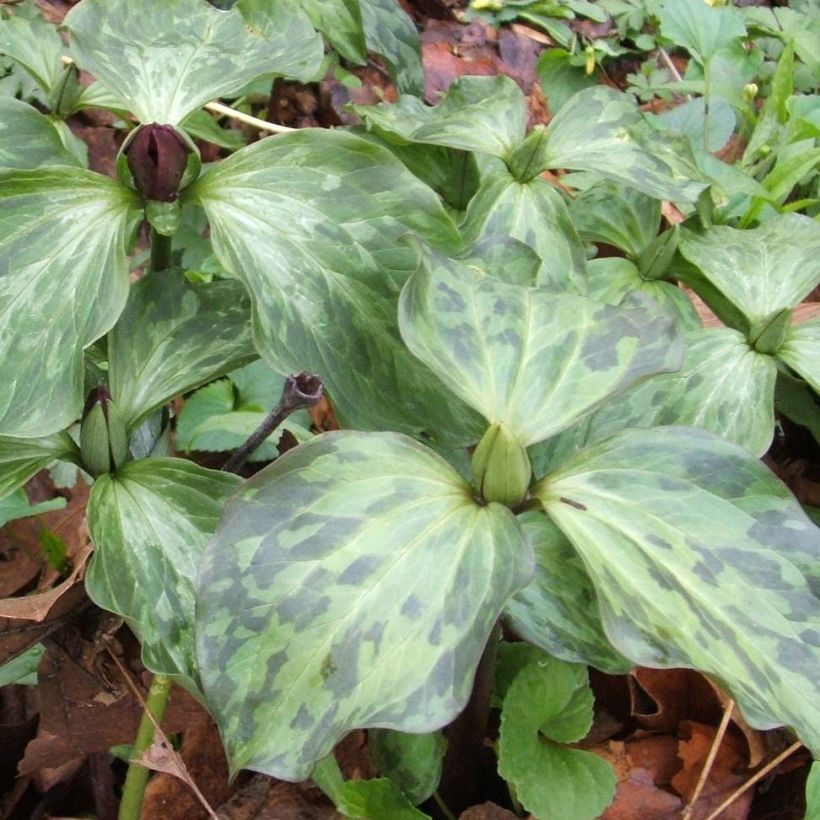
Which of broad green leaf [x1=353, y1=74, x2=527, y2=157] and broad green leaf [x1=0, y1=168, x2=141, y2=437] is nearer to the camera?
broad green leaf [x1=0, y1=168, x2=141, y2=437]

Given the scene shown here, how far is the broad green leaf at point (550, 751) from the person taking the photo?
3.07 ft

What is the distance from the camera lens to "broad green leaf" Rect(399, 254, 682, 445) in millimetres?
752

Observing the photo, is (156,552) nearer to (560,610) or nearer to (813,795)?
(560,610)

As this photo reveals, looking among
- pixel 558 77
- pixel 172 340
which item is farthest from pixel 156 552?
pixel 558 77

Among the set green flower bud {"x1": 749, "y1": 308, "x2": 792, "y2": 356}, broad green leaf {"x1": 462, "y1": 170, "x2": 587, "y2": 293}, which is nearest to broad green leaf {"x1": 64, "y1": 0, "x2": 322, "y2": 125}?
broad green leaf {"x1": 462, "y1": 170, "x2": 587, "y2": 293}

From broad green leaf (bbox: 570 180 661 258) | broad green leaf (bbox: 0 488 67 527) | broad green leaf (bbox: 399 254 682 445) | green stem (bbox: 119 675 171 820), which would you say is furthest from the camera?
broad green leaf (bbox: 570 180 661 258)

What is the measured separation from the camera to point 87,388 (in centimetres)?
98

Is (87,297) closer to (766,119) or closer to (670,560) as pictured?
(670,560)

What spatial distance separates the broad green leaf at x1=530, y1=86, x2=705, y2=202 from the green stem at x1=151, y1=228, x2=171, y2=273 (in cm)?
42

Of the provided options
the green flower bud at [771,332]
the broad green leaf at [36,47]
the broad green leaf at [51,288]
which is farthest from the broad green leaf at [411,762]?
the broad green leaf at [36,47]

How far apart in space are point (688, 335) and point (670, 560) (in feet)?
1.53

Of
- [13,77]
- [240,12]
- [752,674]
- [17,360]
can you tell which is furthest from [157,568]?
[13,77]

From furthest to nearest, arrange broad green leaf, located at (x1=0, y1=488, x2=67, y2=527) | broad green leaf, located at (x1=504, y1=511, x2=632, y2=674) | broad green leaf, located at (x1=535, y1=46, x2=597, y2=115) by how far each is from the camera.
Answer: broad green leaf, located at (x1=535, y1=46, x2=597, y2=115), broad green leaf, located at (x1=0, y1=488, x2=67, y2=527), broad green leaf, located at (x1=504, y1=511, x2=632, y2=674)

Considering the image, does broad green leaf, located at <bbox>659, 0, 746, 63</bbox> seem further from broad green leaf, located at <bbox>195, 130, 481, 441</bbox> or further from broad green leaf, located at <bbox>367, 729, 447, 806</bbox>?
broad green leaf, located at <bbox>367, 729, 447, 806</bbox>
